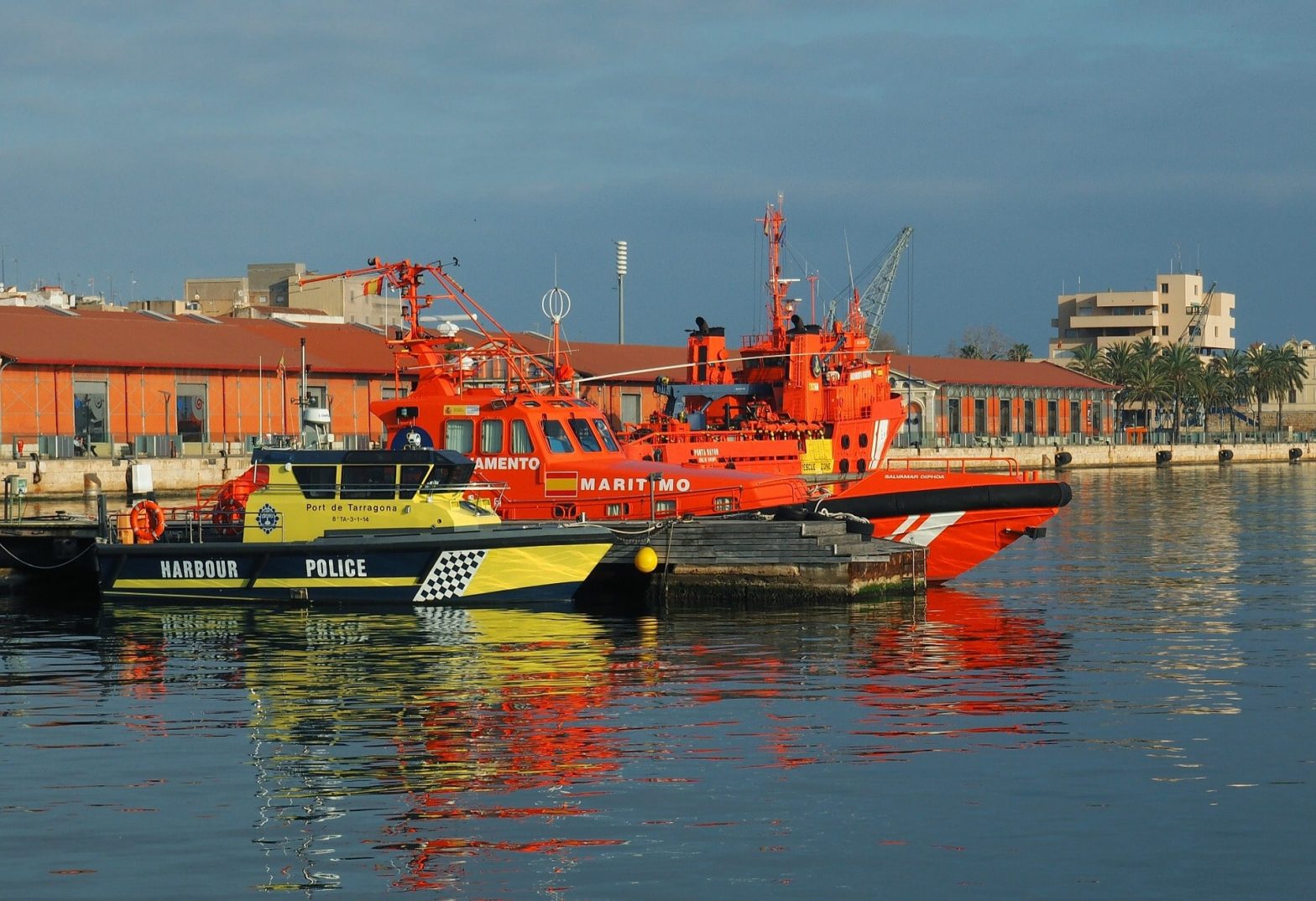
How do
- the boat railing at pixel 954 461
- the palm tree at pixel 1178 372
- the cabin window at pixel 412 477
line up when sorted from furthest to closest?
1. the palm tree at pixel 1178 372
2. the boat railing at pixel 954 461
3. the cabin window at pixel 412 477

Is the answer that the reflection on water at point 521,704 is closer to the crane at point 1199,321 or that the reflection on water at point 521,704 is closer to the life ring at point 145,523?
the life ring at point 145,523

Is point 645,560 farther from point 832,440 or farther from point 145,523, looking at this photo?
point 832,440

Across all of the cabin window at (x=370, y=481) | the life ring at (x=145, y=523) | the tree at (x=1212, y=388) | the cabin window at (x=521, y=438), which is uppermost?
the tree at (x=1212, y=388)

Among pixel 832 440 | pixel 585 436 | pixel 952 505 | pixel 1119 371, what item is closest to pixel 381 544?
pixel 585 436

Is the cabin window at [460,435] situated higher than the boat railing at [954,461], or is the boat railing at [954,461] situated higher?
the cabin window at [460,435]

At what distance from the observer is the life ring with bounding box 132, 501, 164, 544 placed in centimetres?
2678

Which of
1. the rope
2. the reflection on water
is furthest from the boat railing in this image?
the rope

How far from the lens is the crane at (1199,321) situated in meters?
174

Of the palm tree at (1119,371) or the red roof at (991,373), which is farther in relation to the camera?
the palm tree at (1119,371)

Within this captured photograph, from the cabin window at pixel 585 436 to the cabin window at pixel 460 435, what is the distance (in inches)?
65.1

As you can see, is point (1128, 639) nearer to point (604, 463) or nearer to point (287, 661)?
point (604, 463)

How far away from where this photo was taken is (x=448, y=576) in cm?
2523

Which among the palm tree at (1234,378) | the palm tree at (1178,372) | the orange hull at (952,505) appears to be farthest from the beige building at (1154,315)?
the orange hull at (952,505)

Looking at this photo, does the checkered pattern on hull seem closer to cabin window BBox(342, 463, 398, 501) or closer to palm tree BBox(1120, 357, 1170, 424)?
cabin window BBox(342, 463, 398, 501)
